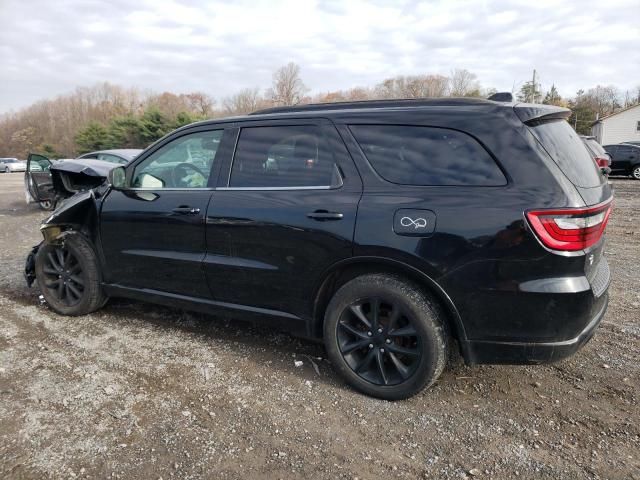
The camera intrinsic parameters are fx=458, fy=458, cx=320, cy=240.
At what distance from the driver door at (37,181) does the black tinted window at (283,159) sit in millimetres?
8672

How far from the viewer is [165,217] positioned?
11.7 feet

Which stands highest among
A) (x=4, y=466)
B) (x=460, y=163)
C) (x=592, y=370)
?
(x=460, y=163)

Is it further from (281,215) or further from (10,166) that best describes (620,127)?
(10,166)

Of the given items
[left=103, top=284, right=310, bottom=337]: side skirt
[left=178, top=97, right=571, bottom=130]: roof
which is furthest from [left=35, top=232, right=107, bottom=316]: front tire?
[left=178, top=97, right=571, bottom=130]: roof

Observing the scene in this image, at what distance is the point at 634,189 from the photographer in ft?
49.0

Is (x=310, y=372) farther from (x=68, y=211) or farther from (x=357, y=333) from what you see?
(x=68, y=211)

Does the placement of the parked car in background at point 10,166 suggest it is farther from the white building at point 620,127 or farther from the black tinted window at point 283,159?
the white building at point 620,127

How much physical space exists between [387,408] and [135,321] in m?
2.55

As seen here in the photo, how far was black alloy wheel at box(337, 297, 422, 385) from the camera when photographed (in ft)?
9.12

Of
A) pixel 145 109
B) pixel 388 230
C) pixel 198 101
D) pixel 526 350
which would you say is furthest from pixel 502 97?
pixel 198 101

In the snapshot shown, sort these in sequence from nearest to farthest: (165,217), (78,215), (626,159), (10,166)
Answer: (165,217)
(78,215)
(626,159)
(10,166)

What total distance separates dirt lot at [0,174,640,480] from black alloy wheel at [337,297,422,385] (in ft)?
0.65

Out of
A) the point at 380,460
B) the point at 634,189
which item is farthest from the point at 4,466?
the point at 634,189

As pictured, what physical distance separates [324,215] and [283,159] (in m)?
0.58
